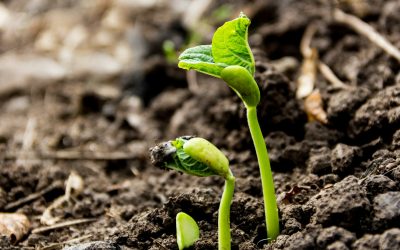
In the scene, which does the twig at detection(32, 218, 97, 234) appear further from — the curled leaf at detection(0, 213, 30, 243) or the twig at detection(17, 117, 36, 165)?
the twig at detection(17, 117, 36, 165)

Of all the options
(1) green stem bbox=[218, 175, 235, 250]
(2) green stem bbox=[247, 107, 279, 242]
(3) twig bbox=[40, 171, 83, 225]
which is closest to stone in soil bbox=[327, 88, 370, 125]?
(2) green stem bbox=[247, 107, 279, 242]

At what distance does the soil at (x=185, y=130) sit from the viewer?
1454 millimetres

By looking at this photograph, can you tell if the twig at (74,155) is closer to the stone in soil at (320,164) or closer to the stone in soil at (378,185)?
the stone in soil at (320,164)

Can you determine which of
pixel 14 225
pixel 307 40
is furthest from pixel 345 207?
pixel 307 40

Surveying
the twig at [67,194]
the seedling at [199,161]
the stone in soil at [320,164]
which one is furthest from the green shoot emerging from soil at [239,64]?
the twig at [67,194]

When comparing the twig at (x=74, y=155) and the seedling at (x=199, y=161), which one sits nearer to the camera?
the seedling at (x=199, y=161)

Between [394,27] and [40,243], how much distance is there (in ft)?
5.83

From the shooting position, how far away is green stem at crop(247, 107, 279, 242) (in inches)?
53.1

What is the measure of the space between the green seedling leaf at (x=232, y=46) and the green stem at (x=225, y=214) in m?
0.29

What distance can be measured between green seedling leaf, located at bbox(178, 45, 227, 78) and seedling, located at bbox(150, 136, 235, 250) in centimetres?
17

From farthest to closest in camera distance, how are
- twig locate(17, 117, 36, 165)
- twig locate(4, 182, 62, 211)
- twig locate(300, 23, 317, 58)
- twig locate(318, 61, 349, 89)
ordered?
twig locate(300, 23, 317, 58) → twig locate(17, 117, 36, 165) → twig locate(318, 61, 349, 89) → twig locate(4, 182, 62, 211)

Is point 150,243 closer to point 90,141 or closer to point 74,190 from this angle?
point 74,190

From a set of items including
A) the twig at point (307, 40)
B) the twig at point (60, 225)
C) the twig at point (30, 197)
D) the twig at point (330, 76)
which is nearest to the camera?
the twig at point (60, 225)

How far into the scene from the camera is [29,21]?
389cm
